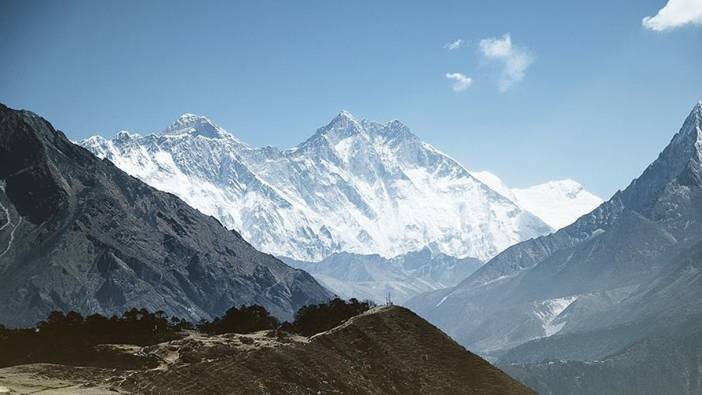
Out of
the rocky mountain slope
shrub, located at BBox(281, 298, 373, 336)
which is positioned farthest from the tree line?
the rocky mountain slope

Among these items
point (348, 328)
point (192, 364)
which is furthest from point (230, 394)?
point (348, 328)

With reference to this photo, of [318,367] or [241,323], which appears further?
[241,323]

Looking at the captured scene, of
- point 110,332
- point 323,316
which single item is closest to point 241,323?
point 323,316

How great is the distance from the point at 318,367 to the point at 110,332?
4280 centimetres

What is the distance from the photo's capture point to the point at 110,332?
156 m

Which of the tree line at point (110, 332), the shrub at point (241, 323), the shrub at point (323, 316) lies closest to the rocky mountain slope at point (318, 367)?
the tree line at point (110, 332)

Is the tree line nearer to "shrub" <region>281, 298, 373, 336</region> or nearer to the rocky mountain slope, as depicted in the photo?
"shrub" <region>281, 298, 373, 336</region>

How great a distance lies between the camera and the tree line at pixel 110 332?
12962cm

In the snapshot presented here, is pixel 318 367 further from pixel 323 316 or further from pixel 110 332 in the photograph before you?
pixel 110 332

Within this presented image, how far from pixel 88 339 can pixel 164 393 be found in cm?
3621

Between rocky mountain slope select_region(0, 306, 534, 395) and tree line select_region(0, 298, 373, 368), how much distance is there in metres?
Answer: 7.31

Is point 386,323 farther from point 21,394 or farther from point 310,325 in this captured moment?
point 21,394

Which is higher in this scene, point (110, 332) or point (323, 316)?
point (323, 316)

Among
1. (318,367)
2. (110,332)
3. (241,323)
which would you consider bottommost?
(318,367)
